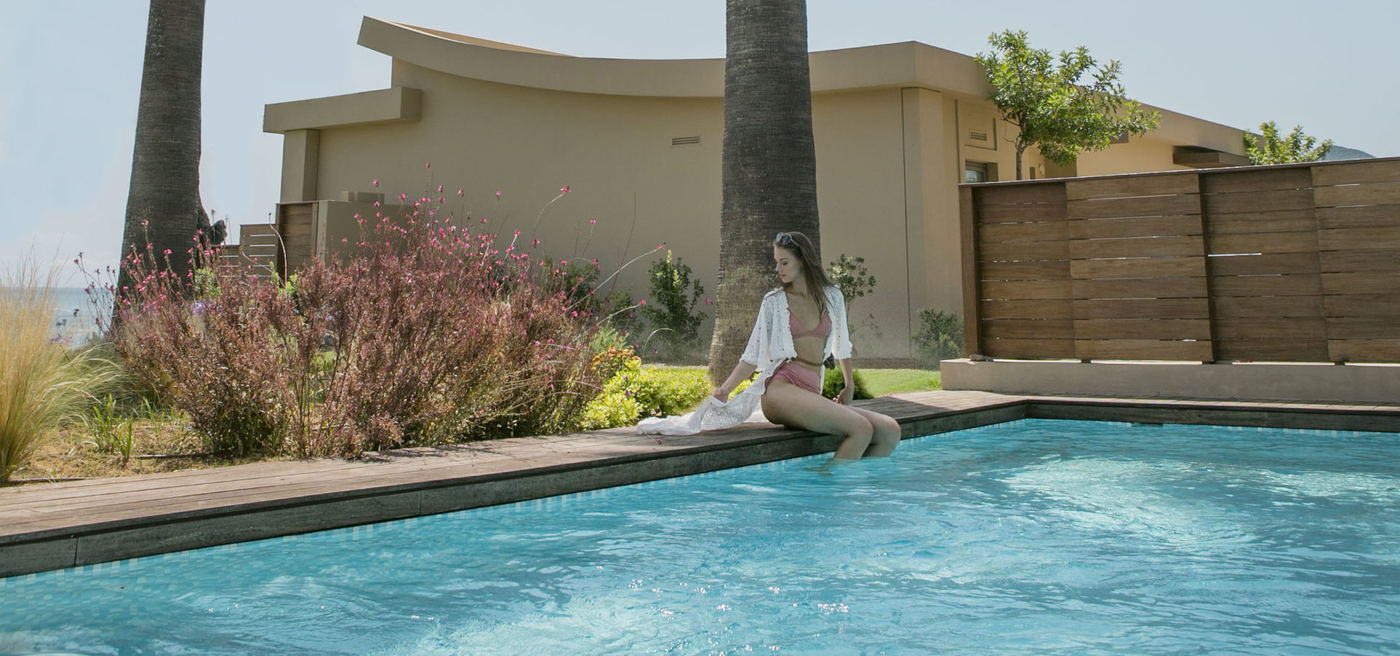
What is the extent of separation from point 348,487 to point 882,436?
3431 millimetres

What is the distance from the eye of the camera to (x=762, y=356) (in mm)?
6355

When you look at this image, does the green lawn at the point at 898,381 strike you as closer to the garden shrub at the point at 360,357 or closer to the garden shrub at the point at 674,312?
the garden shrub at the point at 674,312

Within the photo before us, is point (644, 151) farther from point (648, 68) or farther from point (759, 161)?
point (759, 161)

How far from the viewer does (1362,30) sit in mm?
24016

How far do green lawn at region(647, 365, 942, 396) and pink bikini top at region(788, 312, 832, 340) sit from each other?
383cm

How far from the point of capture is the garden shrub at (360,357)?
5574 mm

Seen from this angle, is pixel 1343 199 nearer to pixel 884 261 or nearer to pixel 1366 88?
pixel 884 261

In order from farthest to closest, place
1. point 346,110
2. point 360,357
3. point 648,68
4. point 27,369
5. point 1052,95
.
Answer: point 346,110
point 648,68
point 1052,95
point 360,357
point 27,369

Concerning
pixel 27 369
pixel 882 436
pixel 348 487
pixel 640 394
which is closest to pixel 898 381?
pixel 640 394

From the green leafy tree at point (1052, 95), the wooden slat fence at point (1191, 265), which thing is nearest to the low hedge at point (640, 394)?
the wooden slat fence at point (1191, 265)

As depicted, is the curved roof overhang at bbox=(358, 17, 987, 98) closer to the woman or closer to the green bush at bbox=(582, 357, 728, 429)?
the green bush at bbox=(582, 357, 728, 429)

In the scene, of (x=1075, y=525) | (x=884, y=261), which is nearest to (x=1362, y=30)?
(x=884, y=261)

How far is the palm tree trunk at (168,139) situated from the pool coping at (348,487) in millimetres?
5929

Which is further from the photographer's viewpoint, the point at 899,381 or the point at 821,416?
the point at 899,381
